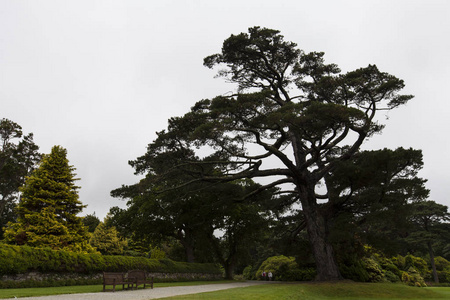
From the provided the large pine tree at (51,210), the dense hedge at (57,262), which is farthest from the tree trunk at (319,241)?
the large pine tree at (51,210)

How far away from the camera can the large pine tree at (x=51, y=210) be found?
2303 cm

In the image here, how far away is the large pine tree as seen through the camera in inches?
907

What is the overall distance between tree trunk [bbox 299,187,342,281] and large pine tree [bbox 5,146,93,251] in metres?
17.4

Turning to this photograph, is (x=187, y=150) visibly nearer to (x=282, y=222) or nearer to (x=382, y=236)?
(x=282, y=222)

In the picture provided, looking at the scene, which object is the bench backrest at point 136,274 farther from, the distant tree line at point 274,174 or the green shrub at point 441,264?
the green shrub at point 441,264

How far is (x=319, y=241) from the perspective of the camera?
60.9ft

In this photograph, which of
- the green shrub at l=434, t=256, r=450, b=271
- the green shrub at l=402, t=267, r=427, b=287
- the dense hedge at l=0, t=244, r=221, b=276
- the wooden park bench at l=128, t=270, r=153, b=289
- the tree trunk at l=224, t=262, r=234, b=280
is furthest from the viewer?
the green shrub at l=434, t=256, r=450, b=271

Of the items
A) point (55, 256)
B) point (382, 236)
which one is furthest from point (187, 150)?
point (382, 236)

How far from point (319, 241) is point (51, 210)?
19753 millimetres

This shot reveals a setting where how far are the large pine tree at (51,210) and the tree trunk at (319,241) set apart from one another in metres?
17.4

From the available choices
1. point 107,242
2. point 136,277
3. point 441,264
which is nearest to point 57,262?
point 136,277

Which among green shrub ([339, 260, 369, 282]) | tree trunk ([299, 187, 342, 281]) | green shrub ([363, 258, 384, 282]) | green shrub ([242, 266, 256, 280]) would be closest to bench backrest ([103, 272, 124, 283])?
tree trunk ([299, 187, 342, 281])

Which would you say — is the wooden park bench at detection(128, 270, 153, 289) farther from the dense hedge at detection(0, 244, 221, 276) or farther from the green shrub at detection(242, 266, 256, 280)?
the green shrub at detection(242, 266, 256, 280)

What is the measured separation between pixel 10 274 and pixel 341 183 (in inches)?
626
